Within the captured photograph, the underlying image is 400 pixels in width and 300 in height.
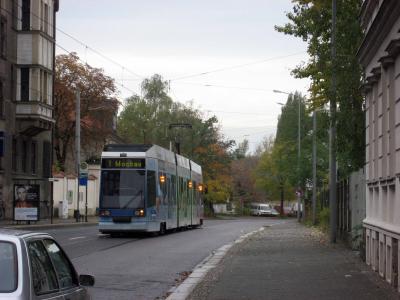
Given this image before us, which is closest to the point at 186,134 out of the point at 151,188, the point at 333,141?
the point at 151,188

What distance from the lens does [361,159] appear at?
2097 centimetres

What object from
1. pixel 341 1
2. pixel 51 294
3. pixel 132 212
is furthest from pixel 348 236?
pixel 51 294

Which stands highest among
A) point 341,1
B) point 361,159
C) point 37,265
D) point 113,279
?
point 341,1

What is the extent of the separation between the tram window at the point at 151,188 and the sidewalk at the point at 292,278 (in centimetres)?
853

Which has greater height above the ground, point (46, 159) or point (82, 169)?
point (46, 159)

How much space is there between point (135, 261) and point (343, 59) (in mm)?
7703

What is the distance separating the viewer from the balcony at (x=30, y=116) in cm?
4419

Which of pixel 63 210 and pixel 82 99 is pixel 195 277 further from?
pixel 82 99

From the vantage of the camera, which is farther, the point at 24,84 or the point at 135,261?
the point at 24,84

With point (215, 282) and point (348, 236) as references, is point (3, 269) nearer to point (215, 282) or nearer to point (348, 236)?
point (215, 282)

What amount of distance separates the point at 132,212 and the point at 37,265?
23.5 meters

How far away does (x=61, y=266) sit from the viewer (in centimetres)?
680

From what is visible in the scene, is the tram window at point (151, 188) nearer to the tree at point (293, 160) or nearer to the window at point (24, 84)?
the tree at point (293, 160)

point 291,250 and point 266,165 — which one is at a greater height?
point 266,165
